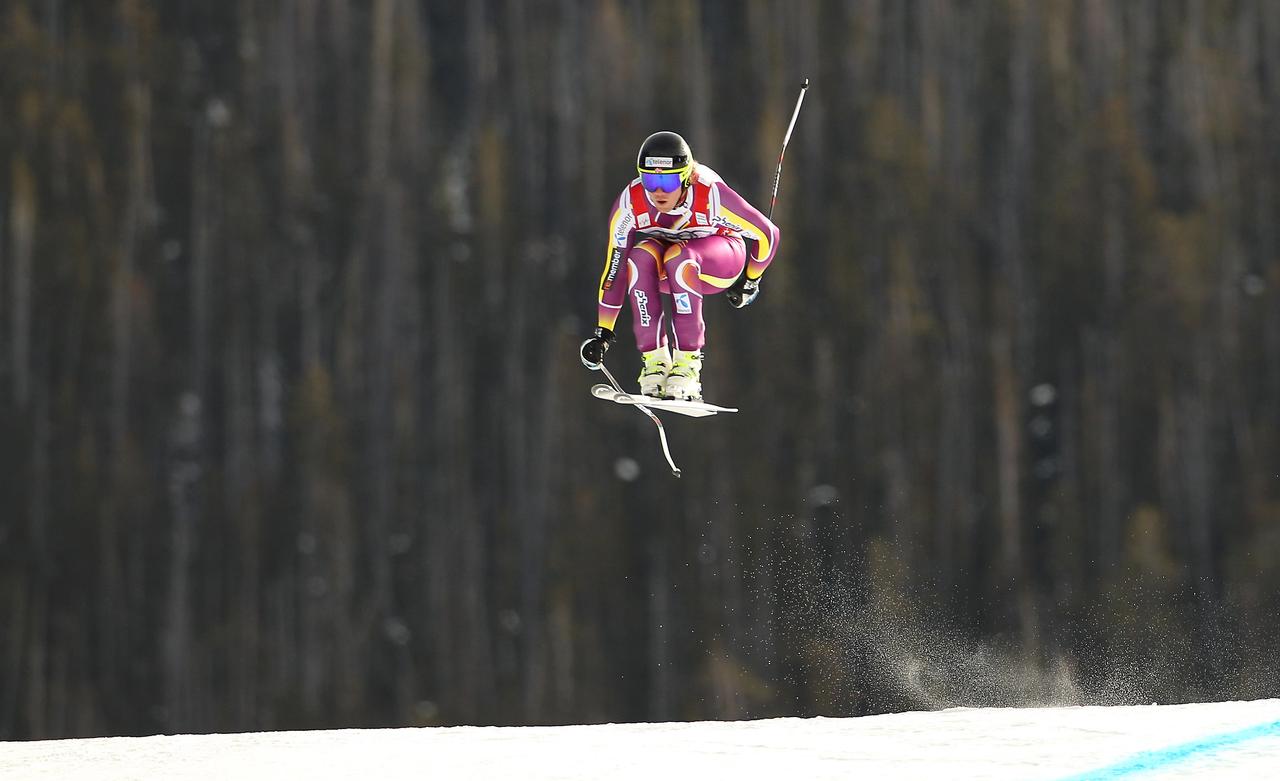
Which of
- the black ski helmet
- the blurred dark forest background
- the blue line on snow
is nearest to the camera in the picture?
the black ski helmet

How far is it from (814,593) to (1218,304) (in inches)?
160

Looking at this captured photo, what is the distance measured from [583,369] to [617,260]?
763 centimetres

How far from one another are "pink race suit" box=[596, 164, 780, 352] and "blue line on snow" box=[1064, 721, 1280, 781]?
6.73 feet

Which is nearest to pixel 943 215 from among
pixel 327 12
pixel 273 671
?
pixel 327 12

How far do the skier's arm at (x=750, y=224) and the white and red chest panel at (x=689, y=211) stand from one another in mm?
26

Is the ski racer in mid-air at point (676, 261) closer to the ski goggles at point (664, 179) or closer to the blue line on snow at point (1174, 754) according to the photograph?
the ski goggles at point (664, 179)

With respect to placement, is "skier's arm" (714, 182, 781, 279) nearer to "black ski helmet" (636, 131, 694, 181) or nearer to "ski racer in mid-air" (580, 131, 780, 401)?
"ski racer in mid-air" (580, 131, 780, 401)

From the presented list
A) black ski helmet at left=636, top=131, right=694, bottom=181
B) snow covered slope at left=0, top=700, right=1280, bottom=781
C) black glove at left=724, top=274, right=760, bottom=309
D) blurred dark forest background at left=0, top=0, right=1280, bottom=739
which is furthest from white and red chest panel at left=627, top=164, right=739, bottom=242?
blurred dark forest background at left=0, top=0, right=1280, bottom=739

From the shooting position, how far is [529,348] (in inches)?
521

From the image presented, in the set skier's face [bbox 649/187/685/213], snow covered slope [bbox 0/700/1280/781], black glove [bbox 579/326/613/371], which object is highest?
skier's face [bbox 649/187/685/213]

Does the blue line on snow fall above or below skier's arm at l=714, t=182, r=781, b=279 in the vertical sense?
below

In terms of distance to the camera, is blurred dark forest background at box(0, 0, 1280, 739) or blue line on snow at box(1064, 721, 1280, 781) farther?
blurred dark forest background at box(0, 0, 1280, 739)

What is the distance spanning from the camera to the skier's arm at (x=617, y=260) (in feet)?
18.3

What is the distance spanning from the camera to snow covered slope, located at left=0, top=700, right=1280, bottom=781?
5.85m
